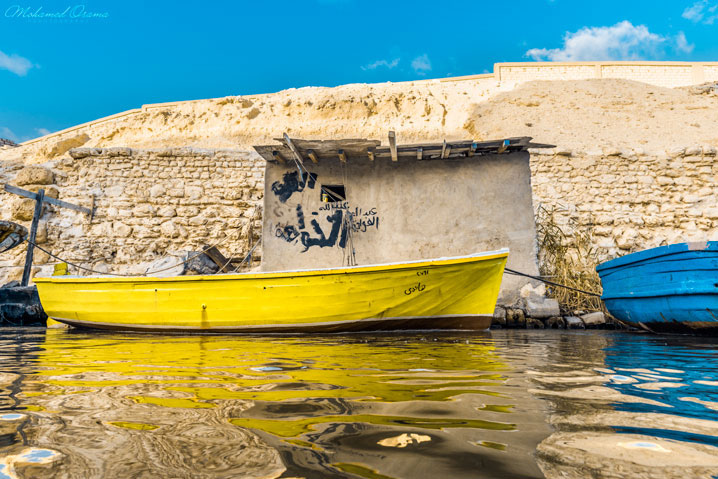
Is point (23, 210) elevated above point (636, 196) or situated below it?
below

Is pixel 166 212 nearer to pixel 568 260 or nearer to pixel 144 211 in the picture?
pixel 144 211

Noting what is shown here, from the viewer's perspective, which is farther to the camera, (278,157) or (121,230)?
(121,230)

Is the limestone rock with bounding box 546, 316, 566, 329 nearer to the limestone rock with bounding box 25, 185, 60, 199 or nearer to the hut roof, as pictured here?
the hut roof

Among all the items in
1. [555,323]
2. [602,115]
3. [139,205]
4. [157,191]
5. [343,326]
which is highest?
[602,115]

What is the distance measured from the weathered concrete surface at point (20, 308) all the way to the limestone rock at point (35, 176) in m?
4.20

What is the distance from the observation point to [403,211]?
887 centimetres

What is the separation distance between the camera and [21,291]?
9.34 m

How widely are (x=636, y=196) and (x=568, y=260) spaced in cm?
312

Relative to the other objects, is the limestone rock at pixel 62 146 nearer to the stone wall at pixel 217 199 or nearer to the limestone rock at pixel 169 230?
the stone wall at pixel 217 199

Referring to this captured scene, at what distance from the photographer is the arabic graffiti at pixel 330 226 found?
8703 mm

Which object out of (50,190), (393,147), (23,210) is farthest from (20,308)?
(393,147)

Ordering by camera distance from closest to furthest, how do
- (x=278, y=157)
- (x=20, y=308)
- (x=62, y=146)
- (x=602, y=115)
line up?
1. (x=278, y=157)
2. (x=20, y=308)
3. (x=62, y=146)
4. (x=602, y=115)

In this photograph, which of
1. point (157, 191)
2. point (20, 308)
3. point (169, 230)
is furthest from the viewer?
point (157, 191)

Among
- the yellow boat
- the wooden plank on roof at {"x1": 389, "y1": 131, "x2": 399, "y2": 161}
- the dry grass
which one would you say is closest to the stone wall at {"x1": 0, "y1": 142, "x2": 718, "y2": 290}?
the dry grass
